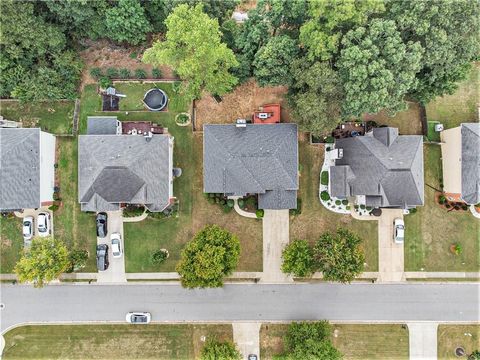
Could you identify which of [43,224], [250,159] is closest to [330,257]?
[250,159]

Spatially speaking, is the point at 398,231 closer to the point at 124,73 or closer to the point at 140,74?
the point at 140,74

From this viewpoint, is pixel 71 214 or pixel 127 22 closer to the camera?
pixel 127 22

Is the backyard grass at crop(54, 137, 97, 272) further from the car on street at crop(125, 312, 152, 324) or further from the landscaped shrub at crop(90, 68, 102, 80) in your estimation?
the landscaped shrub at crop(90, 68, 102, 80)

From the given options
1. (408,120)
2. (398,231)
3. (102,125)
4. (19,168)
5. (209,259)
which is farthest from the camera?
(408,120)

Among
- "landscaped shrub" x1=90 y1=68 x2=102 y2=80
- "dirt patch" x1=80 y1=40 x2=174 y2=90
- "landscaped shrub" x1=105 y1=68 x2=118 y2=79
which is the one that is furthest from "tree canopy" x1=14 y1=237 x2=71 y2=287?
"landscaped shrub" x1=105 y1=68 x2=118 y2=79

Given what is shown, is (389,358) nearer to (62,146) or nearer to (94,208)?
(94,208)

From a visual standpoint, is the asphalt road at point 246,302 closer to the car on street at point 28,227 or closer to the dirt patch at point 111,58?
the car on street at point 28,227
